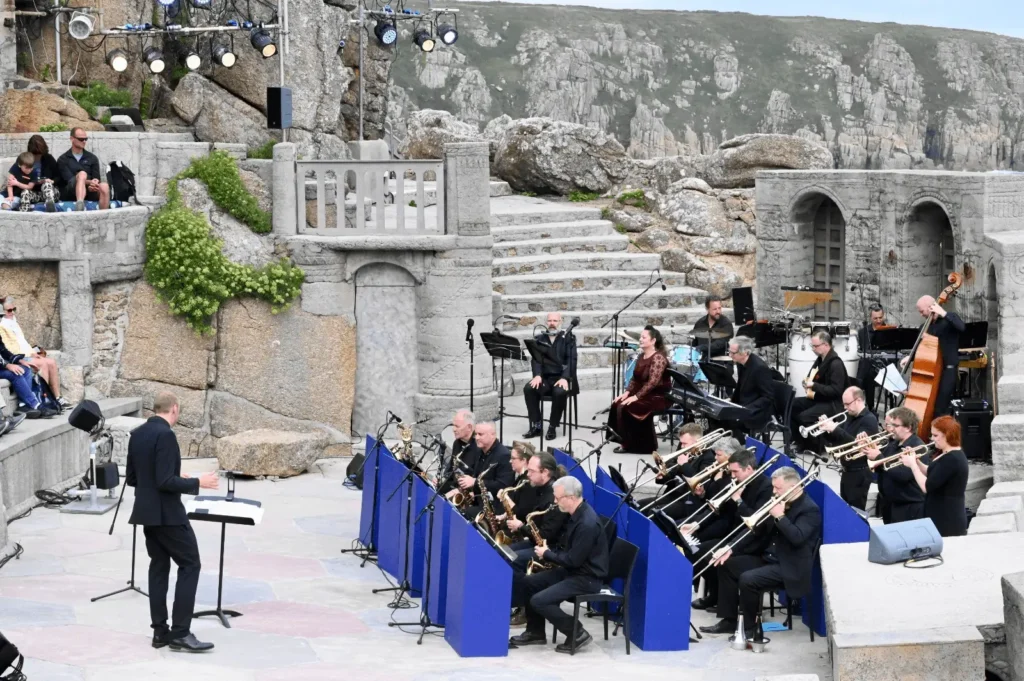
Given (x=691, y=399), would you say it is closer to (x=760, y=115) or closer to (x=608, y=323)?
(x=608, y=323)

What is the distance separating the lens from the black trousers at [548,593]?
38.1ft

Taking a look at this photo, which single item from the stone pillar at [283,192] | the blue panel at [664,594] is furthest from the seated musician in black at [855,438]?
the stone pillar at [283,192]

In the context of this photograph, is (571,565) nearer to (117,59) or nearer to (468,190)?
(468,190)

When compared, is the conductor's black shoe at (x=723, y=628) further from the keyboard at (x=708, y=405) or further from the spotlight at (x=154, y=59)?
Answer: the spotlight at (x=154, y=59)

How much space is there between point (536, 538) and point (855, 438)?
320cm

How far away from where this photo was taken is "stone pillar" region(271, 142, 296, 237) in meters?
19.5

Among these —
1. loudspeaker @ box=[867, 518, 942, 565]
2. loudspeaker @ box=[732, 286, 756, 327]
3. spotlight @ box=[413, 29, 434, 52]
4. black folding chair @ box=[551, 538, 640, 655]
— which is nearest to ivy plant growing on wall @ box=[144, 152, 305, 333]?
spotlight @ box=[413, 29, 434, 52]

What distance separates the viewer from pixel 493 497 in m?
13.2

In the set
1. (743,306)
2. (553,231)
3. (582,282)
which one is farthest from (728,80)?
(743,306)

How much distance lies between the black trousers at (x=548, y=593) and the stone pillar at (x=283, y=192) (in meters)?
8.55

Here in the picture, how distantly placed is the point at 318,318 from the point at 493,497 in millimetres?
6814

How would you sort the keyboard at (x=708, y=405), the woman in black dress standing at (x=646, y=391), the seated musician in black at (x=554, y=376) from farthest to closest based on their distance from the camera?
the seated musician in black at (x=554, y=376), the woman in black dress standing at (x=646, y=391), the keyboard at (x=708, y=405)

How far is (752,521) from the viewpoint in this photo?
11.9m

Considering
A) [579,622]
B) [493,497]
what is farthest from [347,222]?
[579,622]
